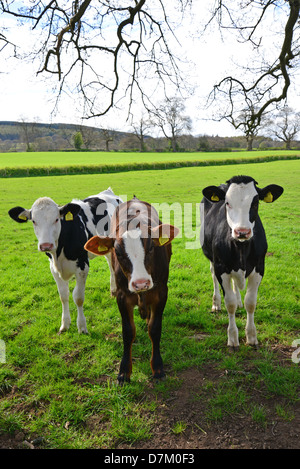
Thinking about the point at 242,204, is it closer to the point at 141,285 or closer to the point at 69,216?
the point at 141,285

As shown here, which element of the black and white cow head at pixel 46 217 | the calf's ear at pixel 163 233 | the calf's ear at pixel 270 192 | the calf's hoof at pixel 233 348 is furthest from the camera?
the black and white cow head at pixel 46 217

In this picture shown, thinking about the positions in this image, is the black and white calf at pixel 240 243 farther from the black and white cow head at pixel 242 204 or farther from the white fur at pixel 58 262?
the white fur at pixel 58 262

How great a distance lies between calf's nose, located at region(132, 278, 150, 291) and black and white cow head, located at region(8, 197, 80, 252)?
5.52 ft

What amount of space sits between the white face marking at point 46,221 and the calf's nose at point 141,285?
171 centimetres

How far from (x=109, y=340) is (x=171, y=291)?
1.85m

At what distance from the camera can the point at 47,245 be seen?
4312 mm

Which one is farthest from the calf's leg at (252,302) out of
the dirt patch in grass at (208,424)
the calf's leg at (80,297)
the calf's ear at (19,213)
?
the calf's ear at (19,213)

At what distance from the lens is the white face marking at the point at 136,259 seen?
10.2 feet

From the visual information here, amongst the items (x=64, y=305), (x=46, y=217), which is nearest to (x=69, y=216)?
(x=46, y=217)

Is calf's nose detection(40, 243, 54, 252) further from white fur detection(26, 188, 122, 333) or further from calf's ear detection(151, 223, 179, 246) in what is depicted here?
calf's ear detection(151, 223, 179, 246)

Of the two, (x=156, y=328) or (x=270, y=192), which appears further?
(x=270, y=192)

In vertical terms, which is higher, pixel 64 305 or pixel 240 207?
pixel 240 207

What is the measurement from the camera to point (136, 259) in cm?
327

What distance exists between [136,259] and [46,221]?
1.85 meters
